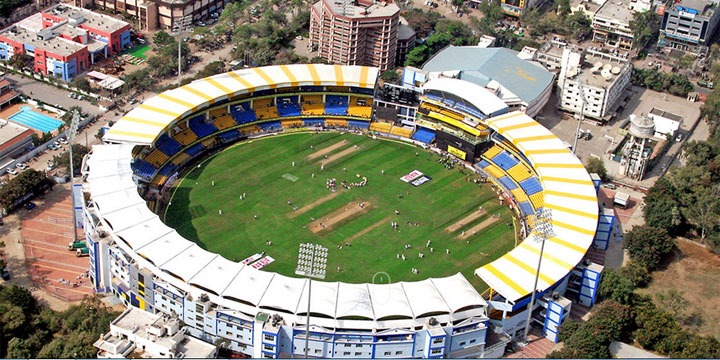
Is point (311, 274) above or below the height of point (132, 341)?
above

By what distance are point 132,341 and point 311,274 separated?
21.2 metres

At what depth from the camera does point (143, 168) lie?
123375mm

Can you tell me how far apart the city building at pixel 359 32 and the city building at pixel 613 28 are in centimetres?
4052

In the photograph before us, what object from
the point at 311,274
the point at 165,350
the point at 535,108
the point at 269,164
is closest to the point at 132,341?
the point at 165,350

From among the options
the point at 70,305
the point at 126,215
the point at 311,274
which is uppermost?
the point at 311,274

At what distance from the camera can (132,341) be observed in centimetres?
9338

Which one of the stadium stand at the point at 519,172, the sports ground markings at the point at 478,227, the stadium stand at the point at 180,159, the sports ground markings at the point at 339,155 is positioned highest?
the stadium stand at the point at 519,172

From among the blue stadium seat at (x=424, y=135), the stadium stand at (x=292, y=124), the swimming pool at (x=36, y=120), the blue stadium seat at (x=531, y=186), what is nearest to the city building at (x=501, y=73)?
the blue stadium seat at (x=424, y=135)

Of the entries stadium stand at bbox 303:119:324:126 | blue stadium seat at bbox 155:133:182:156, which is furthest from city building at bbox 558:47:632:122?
blue stadium seat at bbox 155:133:182:156

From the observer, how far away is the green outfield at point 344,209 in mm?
114438

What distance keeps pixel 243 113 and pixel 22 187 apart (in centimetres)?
3421

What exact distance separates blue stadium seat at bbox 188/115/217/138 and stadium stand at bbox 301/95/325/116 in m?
14.6

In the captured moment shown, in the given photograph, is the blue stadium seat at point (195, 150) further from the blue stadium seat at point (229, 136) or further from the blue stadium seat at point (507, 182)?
the blue stadium seat at point (507, 182)

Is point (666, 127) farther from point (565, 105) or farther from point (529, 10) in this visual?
point (529, 10)
